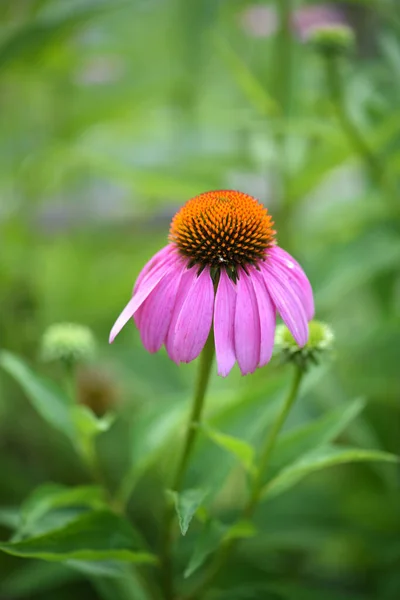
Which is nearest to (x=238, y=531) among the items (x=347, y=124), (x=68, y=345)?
(x=68, y=345)

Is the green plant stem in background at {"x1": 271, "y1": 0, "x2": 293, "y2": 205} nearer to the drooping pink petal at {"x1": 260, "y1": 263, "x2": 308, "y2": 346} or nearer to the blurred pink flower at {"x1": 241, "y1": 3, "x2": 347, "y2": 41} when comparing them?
the blurred pink flower at {"x1": 241, "y1": 3, "x2": 347, "y2": 41}

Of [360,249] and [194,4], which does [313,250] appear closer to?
[360,249]

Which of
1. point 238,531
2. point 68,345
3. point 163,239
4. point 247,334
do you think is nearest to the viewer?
point 247,334

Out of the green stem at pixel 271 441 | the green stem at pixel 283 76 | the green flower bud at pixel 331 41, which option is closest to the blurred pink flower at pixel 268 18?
the green stem at pixel 283 76

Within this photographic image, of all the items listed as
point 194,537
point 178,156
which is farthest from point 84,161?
point 194,537

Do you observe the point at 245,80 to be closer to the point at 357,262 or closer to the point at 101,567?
the point at 357,262

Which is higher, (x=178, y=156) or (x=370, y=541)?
(x=178, y=156)
